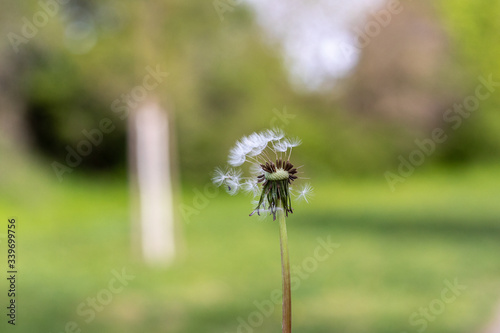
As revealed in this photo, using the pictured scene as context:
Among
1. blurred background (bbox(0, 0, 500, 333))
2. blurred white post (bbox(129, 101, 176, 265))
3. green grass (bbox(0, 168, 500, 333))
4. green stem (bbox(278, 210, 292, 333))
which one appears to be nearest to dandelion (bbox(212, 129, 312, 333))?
green stem (bbox(278, 210, 292, 333))

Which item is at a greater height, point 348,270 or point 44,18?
point 44,18

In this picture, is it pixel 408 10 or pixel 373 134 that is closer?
pixel 408 10

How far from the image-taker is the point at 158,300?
21.4 feet

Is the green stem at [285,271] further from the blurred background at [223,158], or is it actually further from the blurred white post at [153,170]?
the blurred white post at [153,170]

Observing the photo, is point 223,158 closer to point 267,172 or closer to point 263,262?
point 263,262

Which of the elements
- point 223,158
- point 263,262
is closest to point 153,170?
point 263,262

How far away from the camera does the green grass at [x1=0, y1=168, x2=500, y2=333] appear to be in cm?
596

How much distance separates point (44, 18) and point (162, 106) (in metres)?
1.65

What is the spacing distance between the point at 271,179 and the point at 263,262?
762 centimetres

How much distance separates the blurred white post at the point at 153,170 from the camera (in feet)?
24.0

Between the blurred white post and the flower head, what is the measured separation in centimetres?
639

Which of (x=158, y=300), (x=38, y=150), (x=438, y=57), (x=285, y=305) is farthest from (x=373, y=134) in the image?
(x=285, y=305)

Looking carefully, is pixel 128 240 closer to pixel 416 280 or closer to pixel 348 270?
pixel 348 270

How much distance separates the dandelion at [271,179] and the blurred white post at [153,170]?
639 cm
